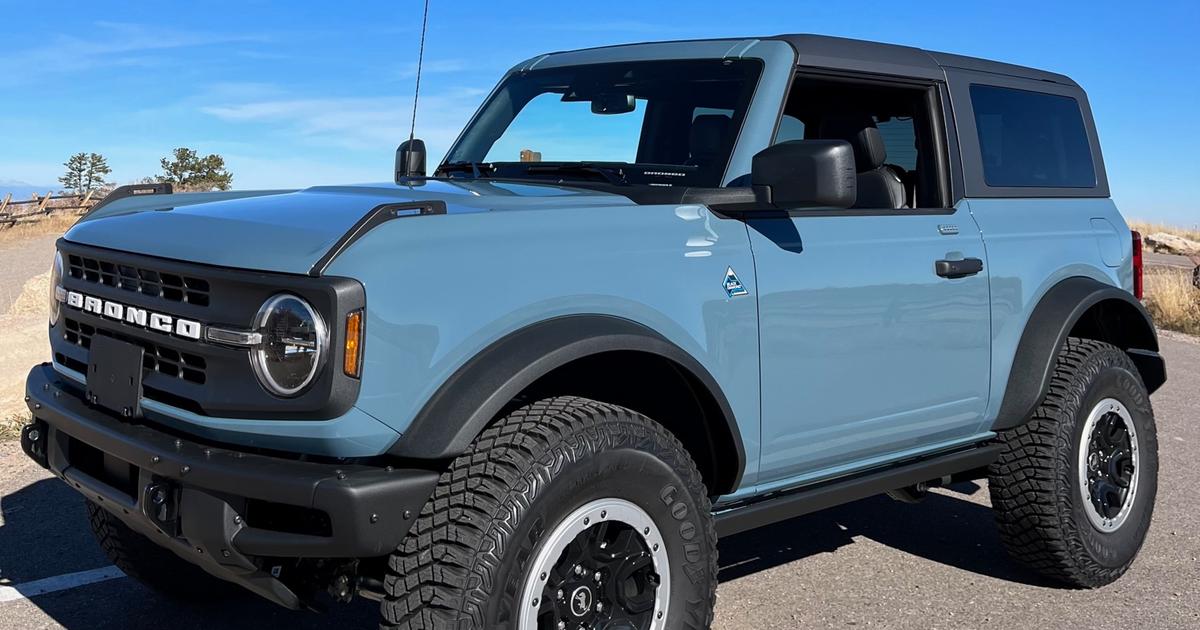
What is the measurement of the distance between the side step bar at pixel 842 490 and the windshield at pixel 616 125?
1.07m

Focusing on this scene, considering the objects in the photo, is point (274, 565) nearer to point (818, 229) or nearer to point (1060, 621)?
point (818, 229)

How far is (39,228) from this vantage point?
1401 inches

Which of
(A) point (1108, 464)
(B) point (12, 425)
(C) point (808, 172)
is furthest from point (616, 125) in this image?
(B) point (12, 425)

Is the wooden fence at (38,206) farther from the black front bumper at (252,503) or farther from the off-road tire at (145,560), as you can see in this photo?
the black front bumper at (252,503)

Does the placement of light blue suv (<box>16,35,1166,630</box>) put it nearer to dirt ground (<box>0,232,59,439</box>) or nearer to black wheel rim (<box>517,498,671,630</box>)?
black wheel rim (<box>517,498,671,630</box>)

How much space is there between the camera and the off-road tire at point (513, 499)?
286 cm

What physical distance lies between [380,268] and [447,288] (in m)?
0.18

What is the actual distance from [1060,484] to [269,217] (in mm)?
3303

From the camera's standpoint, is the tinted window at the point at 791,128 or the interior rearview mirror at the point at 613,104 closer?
the interior rearview mirror at the point at 613,104

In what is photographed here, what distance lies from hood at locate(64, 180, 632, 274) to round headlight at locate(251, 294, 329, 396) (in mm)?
93

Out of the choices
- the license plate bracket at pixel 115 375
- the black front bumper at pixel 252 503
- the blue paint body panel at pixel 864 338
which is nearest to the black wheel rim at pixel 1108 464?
the blue paint body panel at pixel 864 338

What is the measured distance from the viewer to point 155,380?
10.4ft

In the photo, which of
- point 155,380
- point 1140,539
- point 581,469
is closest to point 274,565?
point 155,380

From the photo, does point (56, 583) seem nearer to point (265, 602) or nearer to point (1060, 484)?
point (265, 602)
